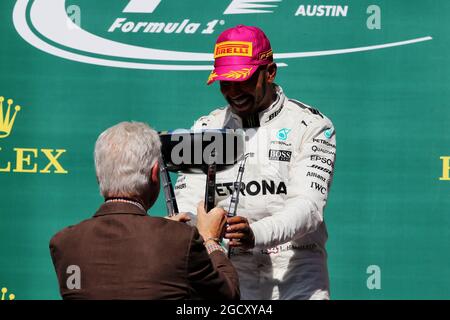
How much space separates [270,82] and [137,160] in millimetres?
929

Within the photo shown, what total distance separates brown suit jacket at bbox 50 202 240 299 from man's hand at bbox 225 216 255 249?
32 centimetres

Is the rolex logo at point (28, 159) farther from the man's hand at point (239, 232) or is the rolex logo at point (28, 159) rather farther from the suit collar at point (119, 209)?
the suit collar at point (119, 209)

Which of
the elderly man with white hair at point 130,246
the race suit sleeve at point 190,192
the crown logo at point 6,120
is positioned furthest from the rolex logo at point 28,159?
the elderly man with white hair at point 130,246

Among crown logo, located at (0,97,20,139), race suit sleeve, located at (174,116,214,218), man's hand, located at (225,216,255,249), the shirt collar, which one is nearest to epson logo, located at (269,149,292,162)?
the shirt collar

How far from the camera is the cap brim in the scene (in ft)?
A: 9.94

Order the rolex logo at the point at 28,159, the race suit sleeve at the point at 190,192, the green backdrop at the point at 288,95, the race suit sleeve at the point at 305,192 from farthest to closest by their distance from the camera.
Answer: the rolex logo at the point at 28,159 → the green backdrop at the point at 288,95 → the race suit sleeve at the point at 190,192 → the race suit sleeve at the point at 305,192

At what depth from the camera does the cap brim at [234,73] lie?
119 inches

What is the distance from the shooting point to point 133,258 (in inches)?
91.3

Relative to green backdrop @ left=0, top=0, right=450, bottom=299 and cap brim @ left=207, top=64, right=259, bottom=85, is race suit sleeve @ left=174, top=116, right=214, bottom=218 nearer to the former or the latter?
cap brim @ left=207, top=64, right=259, bottom=85

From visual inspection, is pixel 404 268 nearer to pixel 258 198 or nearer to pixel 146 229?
pixel 258 198

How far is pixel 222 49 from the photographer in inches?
123

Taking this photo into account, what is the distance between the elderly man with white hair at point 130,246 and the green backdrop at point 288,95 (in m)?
1.57
